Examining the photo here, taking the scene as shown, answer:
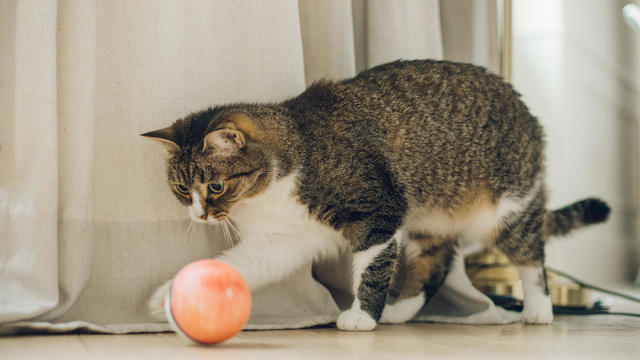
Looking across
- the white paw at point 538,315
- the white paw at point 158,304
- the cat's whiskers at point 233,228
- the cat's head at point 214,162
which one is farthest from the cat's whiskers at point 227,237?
the white paw at point 538,315

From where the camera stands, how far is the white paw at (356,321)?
5.77ft

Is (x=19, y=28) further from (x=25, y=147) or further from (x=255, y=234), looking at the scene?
(x=255, y=234)

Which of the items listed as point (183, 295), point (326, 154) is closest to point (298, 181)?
point (326, 154)

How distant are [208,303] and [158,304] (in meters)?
0.40

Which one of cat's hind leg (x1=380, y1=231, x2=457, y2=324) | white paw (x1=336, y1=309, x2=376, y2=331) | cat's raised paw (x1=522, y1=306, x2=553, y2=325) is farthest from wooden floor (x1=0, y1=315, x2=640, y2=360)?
cat's hind leg (x1=380, y1=231, x2=457, y2=324)

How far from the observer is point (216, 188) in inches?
66.8

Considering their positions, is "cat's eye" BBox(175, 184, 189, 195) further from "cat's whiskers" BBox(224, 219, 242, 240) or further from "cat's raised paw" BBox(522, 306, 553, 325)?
"cat's raised paw" BBox(522, 306, 553, 325)

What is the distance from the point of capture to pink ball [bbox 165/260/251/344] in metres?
1.32

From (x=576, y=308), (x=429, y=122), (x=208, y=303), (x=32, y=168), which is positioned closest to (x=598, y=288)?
(x=576, y=308)

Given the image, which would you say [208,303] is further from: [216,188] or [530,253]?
[530,253]

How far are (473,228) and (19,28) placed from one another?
1.36 metres

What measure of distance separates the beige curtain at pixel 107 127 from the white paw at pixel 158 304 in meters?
0.03

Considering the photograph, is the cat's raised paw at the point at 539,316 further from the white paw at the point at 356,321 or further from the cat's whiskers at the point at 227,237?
the cat's whiskers at the point at 227,237

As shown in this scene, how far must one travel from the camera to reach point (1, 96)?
5.30ft
